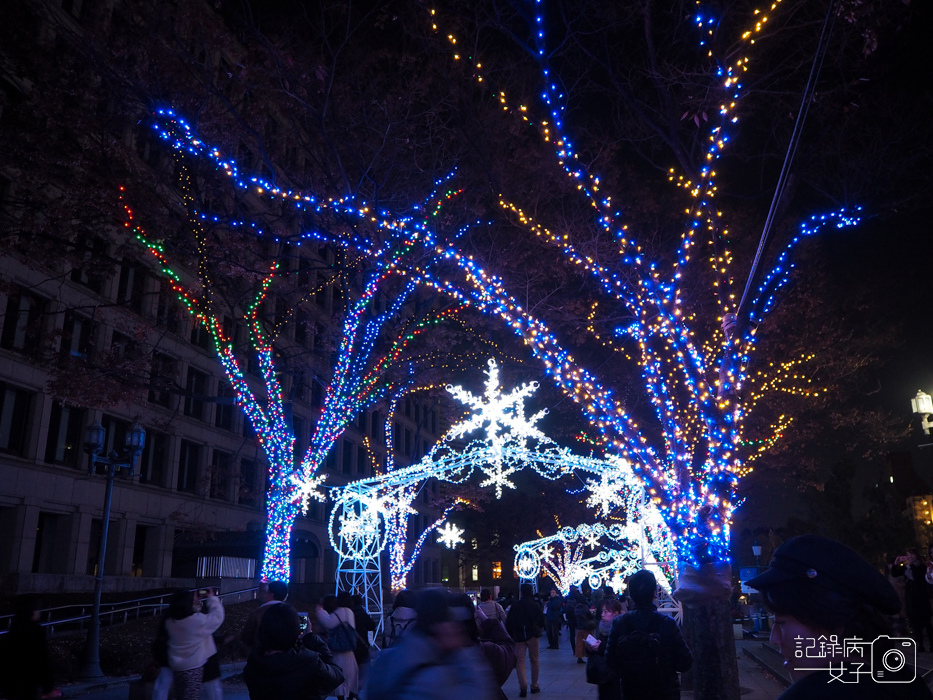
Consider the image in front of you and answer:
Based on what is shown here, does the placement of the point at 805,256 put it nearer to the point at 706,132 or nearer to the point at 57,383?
the point at 706,132

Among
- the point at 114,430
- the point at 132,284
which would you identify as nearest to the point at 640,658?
the point at 114,430

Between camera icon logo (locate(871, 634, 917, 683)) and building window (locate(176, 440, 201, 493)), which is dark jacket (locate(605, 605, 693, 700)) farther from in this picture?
building window (locate(176, 440, 201, 493))

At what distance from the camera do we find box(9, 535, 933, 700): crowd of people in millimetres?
1905

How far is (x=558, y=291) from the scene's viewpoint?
18.7 m

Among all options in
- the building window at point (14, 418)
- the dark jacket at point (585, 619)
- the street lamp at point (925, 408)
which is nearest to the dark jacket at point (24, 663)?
the dark jacket at point (585, 619)

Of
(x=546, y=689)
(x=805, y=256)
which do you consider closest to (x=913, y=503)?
(x=805, y=256)

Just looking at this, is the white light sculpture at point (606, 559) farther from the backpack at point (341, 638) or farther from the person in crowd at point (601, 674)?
the person in crowd at point (601, 674)

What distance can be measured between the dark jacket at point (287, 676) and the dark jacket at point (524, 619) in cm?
821

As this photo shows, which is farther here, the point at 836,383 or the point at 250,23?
the point at 836,383

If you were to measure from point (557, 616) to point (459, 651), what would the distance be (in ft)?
70.8

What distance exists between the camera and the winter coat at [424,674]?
3281 millimetres

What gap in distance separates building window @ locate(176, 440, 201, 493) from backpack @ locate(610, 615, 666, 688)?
31019mm

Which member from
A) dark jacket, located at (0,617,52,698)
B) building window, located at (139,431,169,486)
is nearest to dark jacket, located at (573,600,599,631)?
dark jacket, located at (0,617,52,698)

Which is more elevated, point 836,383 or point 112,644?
point 836,383
